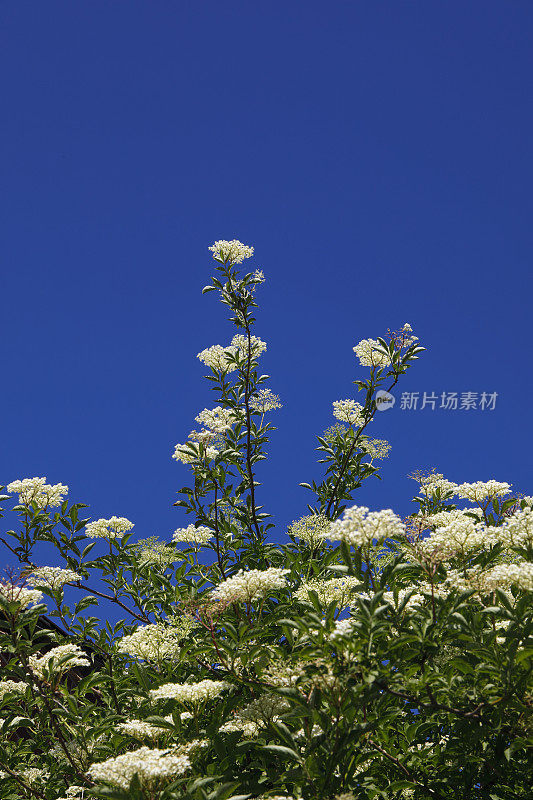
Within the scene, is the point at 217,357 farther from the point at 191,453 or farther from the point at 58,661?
the point at 58,661

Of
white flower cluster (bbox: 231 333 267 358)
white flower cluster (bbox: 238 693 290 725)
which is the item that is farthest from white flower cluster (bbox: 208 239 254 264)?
white flower cluster (bbox: 238 693 290 725)

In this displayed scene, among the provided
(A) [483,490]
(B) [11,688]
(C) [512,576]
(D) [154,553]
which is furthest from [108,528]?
(C) [512,576]

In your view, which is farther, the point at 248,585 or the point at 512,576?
the point at 248,585

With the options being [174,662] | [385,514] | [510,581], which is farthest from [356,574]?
[174,662]

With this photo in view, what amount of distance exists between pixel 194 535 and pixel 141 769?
3.10m

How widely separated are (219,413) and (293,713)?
433 cm

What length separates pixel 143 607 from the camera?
22.4 feet

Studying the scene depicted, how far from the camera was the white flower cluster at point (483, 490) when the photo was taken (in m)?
5.49

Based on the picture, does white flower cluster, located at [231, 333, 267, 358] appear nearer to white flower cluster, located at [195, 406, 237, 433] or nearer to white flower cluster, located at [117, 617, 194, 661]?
white flower cluster, located at [195, 406, 237, 433]

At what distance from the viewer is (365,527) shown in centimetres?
377

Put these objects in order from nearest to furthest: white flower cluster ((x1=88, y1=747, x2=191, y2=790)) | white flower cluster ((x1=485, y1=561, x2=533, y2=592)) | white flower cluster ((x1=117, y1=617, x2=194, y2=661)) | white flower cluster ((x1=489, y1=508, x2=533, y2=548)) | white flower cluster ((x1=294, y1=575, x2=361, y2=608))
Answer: white flower cluster ((x1=88, y1=747, x2=191, y2=790)) → white flower cluster ((x1=485, y1=561, x2=533, y2=592)) → white flower cluster ((x1=489, y1=508, x2=533, y2=548)) → white flower cluster ((x1=294, y1=575, x2=361, y2=608)) → white flower cluster ((x1=117, y1=617, x2=194, y2=661))

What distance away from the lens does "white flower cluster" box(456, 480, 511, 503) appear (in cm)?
549

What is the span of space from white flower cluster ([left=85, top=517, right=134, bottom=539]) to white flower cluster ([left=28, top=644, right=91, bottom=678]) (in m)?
2.08

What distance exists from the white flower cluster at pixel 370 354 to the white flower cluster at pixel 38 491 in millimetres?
3547
